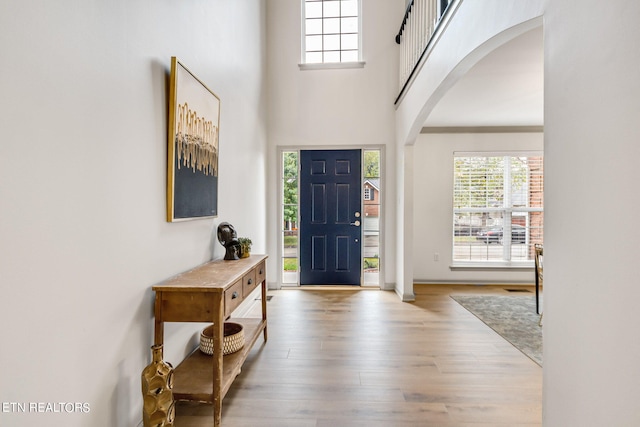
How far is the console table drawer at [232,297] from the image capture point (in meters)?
1.79

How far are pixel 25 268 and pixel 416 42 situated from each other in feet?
12.6

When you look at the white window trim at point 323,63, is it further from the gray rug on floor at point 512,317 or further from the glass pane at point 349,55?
the gray rug on floor at point 512,317

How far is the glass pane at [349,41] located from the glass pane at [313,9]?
515 millimetres

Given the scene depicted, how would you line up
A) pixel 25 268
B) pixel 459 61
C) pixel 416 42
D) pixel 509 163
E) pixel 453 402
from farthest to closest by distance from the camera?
pixel 509 163, pixel 416 42, pixel 459 61, pixel 453 402, pixel 25 268

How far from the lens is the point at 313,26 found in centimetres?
481

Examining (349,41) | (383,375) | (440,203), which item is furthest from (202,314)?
(349,41)

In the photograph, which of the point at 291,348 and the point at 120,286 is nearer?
the point at 120,286

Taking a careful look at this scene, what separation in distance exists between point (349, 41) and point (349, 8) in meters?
0.47

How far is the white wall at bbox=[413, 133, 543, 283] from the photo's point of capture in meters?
4.93

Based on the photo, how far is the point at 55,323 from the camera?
1138mm

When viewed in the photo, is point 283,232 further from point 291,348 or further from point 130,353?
point 130,353

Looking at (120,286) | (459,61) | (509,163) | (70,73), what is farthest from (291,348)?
(509,163)

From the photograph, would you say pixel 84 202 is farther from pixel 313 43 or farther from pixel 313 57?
pixel 313 43

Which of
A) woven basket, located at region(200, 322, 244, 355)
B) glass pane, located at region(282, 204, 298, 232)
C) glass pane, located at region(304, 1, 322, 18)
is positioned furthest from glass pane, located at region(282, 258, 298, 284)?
glass pane, located at region(304, 1, 322, 18)
